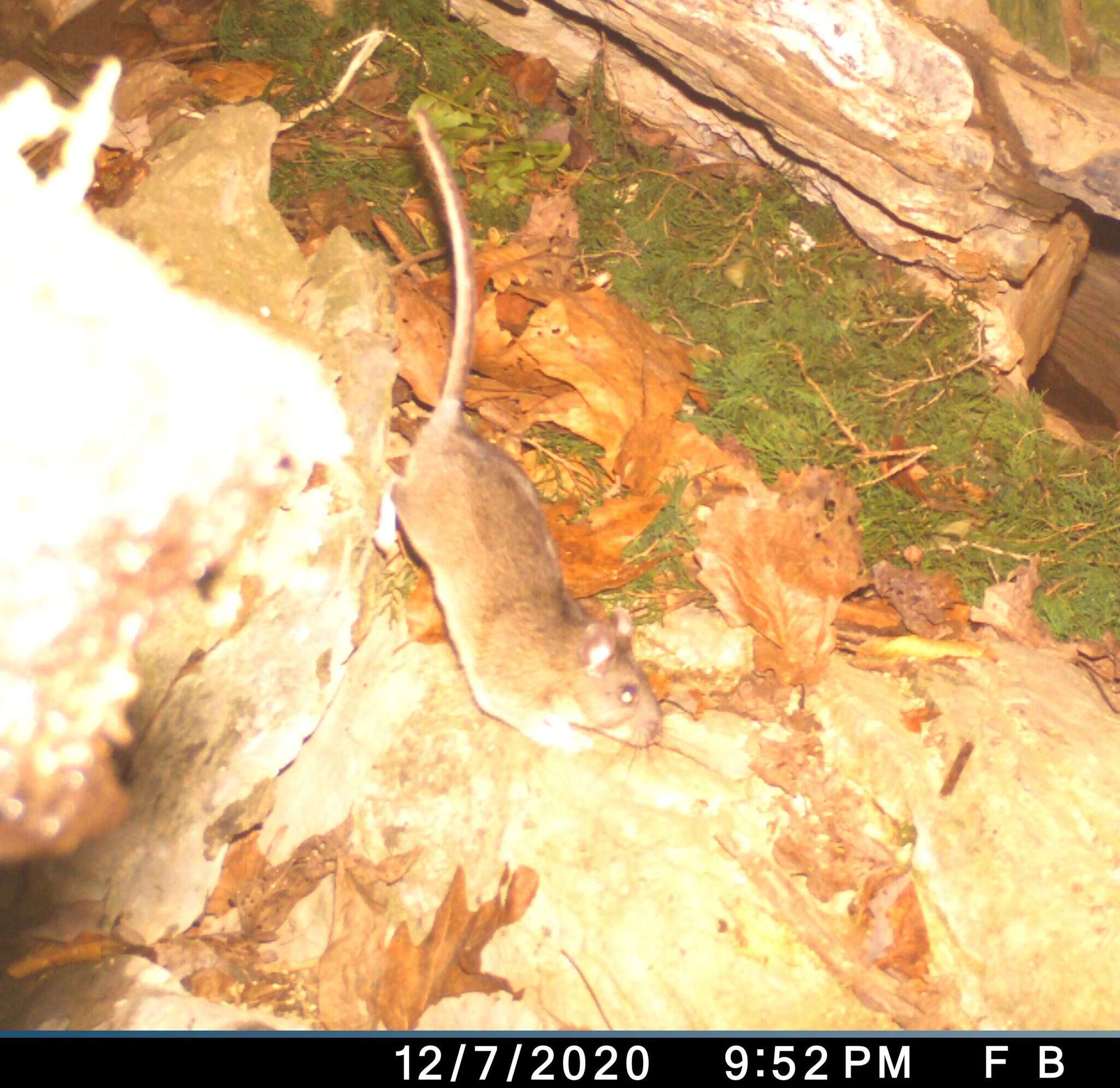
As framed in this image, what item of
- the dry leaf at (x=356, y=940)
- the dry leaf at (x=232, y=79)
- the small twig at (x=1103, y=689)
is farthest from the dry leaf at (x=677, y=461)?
the dry leaf at (x=232, y=79)

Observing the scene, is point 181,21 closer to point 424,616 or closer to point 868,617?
point 424,616

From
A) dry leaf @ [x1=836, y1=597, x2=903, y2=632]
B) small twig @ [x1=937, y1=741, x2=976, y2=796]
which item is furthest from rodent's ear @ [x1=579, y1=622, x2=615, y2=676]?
small twig @ [x1=937, y1=741, x2=976, y2=796]

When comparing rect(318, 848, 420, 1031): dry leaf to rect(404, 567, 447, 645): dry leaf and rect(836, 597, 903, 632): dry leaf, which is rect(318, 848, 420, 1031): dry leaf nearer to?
rect(404, 567, 447, 645): dry leaf

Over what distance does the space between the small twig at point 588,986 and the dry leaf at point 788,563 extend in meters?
1.29

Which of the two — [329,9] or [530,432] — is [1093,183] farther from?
[329,9]

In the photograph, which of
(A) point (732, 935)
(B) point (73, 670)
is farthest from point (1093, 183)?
(B) point (73, 670)

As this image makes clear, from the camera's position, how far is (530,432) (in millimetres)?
4414

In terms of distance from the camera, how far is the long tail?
368 centimetres

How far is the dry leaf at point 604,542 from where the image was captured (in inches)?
161

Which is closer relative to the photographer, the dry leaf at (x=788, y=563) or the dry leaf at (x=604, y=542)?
the dry leaf at (x=788, y=563)

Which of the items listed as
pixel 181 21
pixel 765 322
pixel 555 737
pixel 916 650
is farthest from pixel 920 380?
pixel 181 21

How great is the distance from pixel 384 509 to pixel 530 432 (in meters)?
0.77

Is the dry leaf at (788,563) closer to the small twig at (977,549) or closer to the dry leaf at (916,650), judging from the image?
the dry leaf at (916,650)

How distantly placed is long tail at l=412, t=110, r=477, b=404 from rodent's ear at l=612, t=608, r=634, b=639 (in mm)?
1073
